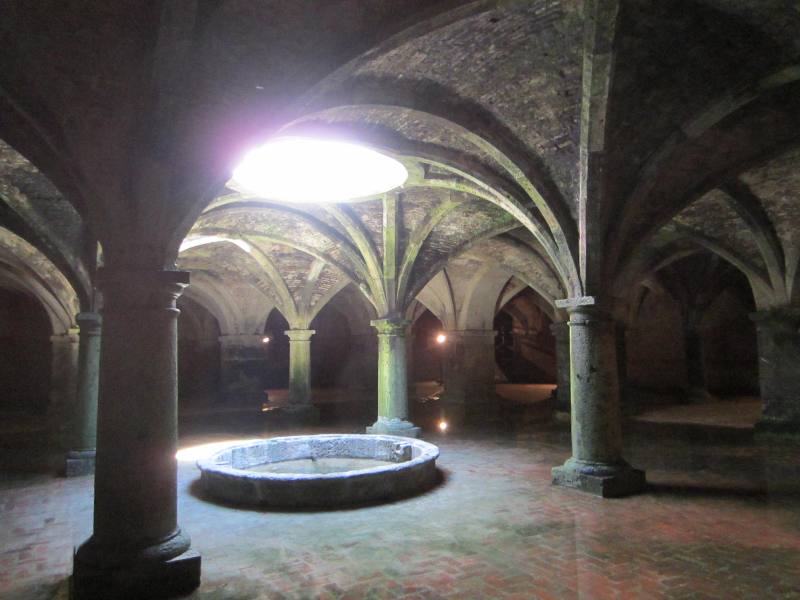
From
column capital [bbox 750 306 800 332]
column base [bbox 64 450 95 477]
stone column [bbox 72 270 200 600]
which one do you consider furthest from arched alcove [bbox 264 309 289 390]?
stone column [bbox 72 270 200 600]

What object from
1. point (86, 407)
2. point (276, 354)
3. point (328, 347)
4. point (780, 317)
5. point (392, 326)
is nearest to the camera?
point (86, 407)

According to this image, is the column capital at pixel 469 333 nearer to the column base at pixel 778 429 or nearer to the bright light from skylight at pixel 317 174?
the column base at pixel 778 429

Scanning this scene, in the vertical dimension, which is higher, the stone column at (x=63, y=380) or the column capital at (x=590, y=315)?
the column capital at (x=590, y=315)

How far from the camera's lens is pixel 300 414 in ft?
49.4

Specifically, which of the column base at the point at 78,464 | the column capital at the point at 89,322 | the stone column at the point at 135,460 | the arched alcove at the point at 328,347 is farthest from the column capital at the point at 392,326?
the arched alcove at the point at 328,347

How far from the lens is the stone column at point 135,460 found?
3881 millimetres

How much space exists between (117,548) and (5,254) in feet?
34.0

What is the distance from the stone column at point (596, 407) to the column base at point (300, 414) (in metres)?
9.05

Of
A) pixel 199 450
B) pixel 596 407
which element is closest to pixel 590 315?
pixel 596 407

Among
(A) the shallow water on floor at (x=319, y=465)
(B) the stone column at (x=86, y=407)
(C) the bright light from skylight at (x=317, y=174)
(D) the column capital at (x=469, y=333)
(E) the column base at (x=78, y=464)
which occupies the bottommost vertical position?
(A) the shallow water on floor at (x=319, y=465)

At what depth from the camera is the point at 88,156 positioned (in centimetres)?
411

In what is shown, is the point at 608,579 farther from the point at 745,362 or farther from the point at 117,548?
the point at 745,362

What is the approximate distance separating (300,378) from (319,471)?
284 inches

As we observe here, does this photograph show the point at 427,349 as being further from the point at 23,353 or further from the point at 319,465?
the point at 319,465
